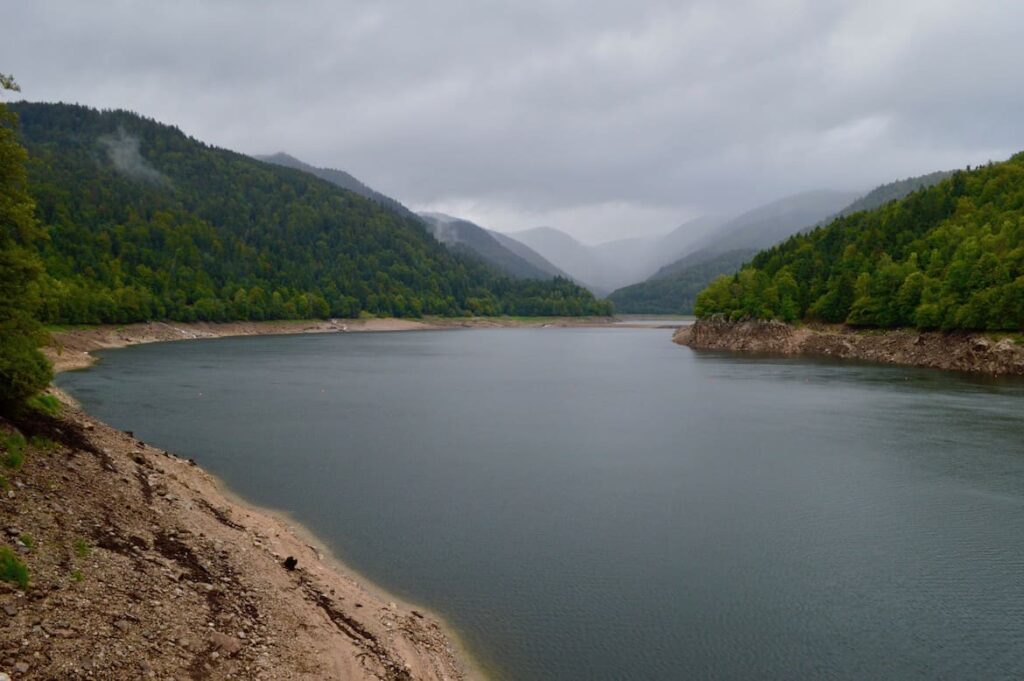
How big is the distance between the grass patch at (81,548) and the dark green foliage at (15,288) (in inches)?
288

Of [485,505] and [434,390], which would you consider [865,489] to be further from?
[434,390]

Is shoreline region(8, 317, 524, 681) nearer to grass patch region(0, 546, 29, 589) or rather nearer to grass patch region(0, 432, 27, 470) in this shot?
grass patch region(0, 546, 29, 589)

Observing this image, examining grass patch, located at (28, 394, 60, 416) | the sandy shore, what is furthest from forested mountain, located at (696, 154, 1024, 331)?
the sandy shore

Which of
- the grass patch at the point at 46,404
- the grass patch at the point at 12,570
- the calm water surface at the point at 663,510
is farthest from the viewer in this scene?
the grass patch at the point at 46,404

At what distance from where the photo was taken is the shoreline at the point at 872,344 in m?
68.6

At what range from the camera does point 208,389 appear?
55656mm

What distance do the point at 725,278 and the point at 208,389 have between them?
318ft

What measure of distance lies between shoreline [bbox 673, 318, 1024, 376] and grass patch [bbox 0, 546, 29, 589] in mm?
82127

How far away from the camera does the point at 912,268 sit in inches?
3568

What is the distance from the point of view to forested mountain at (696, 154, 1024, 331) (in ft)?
246

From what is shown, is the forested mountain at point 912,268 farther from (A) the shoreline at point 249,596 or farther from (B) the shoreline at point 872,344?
(A) the shoreline at point 249,596

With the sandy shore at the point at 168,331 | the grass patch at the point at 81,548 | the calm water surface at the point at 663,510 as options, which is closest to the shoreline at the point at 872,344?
the calm water surface at the point at 663,510

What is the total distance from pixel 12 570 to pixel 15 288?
437 inches

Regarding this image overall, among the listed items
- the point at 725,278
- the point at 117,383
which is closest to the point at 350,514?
the point at 117,383
